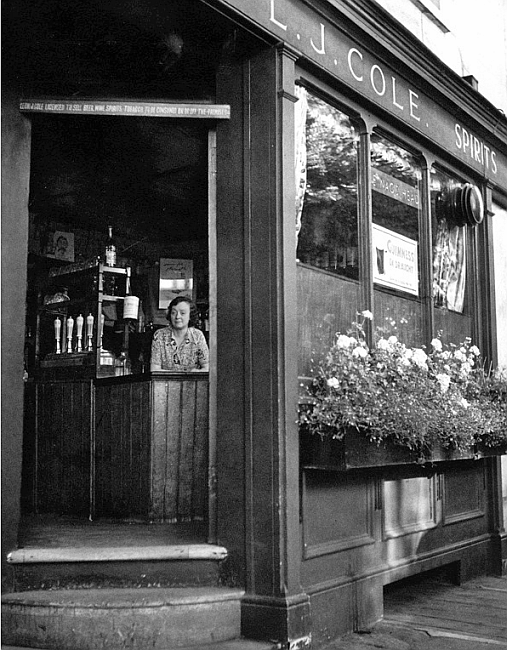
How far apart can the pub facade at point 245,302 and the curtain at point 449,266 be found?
0.03 m

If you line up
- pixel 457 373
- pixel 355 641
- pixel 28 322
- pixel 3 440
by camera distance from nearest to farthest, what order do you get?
pixel 3 440 → pixel 355 641 → pixel 457 373 → pixel 28 322

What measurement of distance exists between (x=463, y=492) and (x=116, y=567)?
350cm

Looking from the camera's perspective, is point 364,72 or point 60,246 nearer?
point 364,72

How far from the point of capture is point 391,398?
5.03 metres

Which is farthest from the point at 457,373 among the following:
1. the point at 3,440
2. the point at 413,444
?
the point at 3,440

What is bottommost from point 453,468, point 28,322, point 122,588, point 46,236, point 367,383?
point 122,588

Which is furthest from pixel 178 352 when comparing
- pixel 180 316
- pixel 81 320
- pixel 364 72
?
pixel 364 72

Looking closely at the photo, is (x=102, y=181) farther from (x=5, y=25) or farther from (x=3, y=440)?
(x=3, y=440)

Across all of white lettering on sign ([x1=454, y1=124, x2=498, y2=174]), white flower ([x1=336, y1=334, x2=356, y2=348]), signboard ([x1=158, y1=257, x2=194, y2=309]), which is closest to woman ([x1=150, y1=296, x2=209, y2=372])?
signboard ([x1=158, y1=257, x2=194, y2=309])

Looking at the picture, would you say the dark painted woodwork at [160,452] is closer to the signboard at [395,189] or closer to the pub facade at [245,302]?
the pub facade at [245,302]

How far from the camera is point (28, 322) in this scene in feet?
26.0

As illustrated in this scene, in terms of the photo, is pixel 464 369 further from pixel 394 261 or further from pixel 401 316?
pixel 394 261

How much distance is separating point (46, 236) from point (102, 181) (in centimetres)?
134

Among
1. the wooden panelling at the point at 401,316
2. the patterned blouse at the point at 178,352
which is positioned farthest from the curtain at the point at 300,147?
the patterned blouse at the point at 178,352
